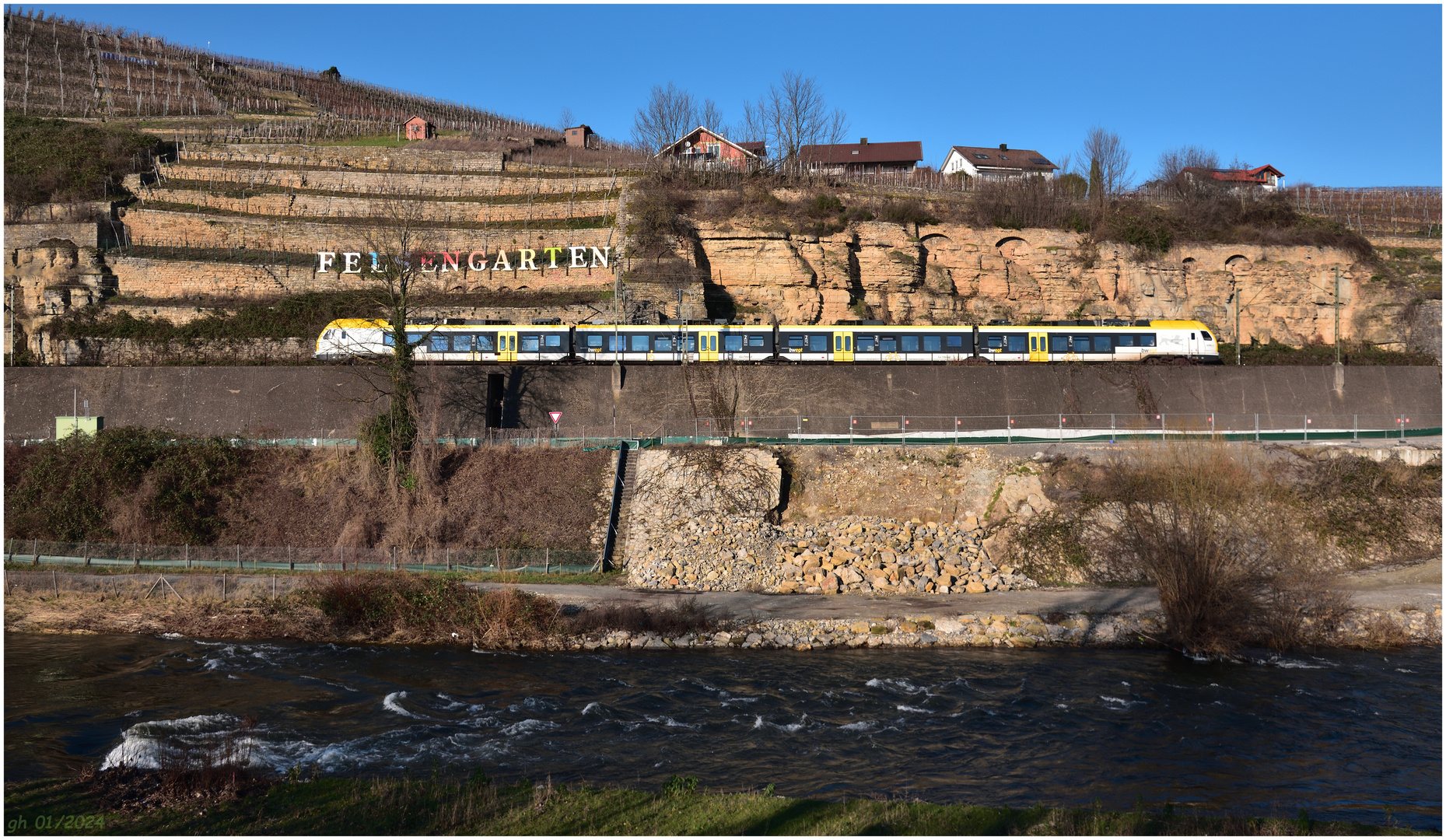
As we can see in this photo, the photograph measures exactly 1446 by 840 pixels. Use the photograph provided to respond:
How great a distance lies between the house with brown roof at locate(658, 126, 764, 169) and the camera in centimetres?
6153

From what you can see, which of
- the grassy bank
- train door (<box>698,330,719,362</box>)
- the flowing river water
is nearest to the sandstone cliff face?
train door (<box>698,330,719,362</box>)

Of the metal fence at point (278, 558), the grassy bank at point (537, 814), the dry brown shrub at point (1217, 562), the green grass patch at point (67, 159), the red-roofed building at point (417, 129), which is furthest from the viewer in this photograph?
the red-roofed building at point (417, 129)

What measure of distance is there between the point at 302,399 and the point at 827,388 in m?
23.5

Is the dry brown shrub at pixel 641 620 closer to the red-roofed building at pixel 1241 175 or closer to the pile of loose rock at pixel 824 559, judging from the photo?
the pile of loose rock at pixel 824 559

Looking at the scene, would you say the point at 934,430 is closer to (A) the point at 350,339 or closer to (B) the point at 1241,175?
(A) the point at 350,339

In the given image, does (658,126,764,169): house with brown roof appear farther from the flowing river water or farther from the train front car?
the flowing river water

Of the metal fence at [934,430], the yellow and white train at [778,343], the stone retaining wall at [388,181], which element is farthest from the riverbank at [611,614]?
the stone retaining wall at [388,181]

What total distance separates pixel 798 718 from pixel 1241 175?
8189 cm

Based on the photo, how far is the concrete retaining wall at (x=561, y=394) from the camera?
37062mm

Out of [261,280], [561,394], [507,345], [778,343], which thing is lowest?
[561,394]

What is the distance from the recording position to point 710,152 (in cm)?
7181

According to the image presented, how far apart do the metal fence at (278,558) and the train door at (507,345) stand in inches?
503

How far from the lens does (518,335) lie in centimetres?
3803

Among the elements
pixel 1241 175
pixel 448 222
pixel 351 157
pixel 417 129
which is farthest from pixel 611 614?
pixel 1241 175
